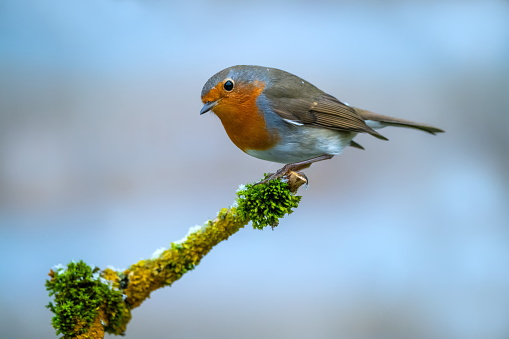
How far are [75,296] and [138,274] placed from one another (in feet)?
0.82

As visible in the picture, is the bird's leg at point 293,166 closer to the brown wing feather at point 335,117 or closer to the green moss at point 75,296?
the brown wing feather at point 335,117

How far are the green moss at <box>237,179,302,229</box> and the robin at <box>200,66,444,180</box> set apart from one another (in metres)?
0.22

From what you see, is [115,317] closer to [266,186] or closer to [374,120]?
[266,186]

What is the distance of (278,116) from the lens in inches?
89.7

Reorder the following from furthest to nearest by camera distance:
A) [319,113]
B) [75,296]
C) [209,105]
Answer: [319,113] → [209,105] → [75,296]

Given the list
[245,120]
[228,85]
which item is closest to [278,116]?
[245,120]

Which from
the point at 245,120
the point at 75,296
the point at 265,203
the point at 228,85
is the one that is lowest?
the point at 75,296

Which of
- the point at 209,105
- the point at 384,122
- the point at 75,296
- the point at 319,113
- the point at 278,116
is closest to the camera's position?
the point at 75,296

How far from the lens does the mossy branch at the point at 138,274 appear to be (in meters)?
1.96

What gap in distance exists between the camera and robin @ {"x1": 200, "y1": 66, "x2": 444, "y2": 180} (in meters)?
2.16

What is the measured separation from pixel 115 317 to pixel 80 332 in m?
0.17

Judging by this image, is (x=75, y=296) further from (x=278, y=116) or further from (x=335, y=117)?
(x=335, y=117)

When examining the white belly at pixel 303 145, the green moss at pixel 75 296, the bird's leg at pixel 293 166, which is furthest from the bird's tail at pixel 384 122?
the green moss at pixel 75 296

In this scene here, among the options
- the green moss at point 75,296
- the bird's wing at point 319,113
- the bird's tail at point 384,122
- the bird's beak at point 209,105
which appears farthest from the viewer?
the bird's tail at point 384,122
